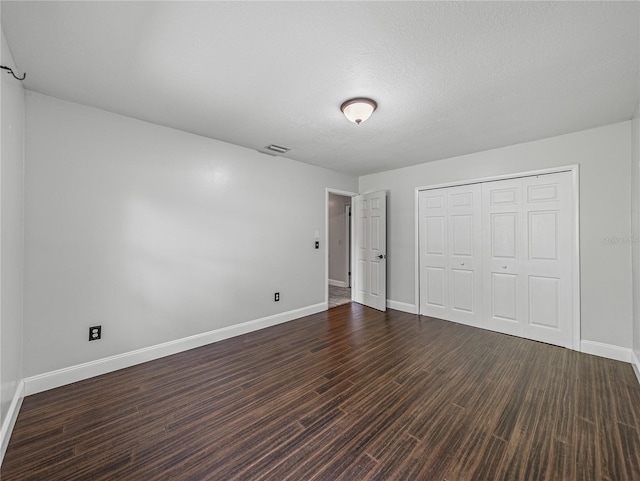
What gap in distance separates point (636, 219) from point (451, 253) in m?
1.87

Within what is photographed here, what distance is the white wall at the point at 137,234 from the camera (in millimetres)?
2258

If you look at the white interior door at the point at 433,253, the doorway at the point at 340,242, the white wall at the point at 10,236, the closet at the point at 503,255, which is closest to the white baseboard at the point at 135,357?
the white wall at the point at 10,236

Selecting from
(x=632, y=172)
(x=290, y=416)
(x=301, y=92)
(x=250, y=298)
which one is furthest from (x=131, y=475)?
(x=632, y=172)

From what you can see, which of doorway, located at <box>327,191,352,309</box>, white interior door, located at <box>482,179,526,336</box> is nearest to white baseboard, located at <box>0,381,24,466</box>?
white interior door, located at <box>482,179,526,336</box>

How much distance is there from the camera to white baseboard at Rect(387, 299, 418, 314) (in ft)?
14.5

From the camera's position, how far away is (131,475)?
56.9 inches

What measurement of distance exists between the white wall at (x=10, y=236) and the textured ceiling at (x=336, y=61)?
30 cm

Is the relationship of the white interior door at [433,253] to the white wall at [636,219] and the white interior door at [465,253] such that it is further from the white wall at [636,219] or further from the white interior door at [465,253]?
the white wall at [636,219]

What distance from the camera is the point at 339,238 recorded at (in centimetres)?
696

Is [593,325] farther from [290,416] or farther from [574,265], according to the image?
[290,416]

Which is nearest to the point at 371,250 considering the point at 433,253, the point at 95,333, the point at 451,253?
the point at 433,253

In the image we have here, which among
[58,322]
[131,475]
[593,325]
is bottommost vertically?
[131,475]

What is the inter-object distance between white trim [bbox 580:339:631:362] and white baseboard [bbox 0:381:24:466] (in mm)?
4979

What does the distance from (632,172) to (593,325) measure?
164 centimetres
